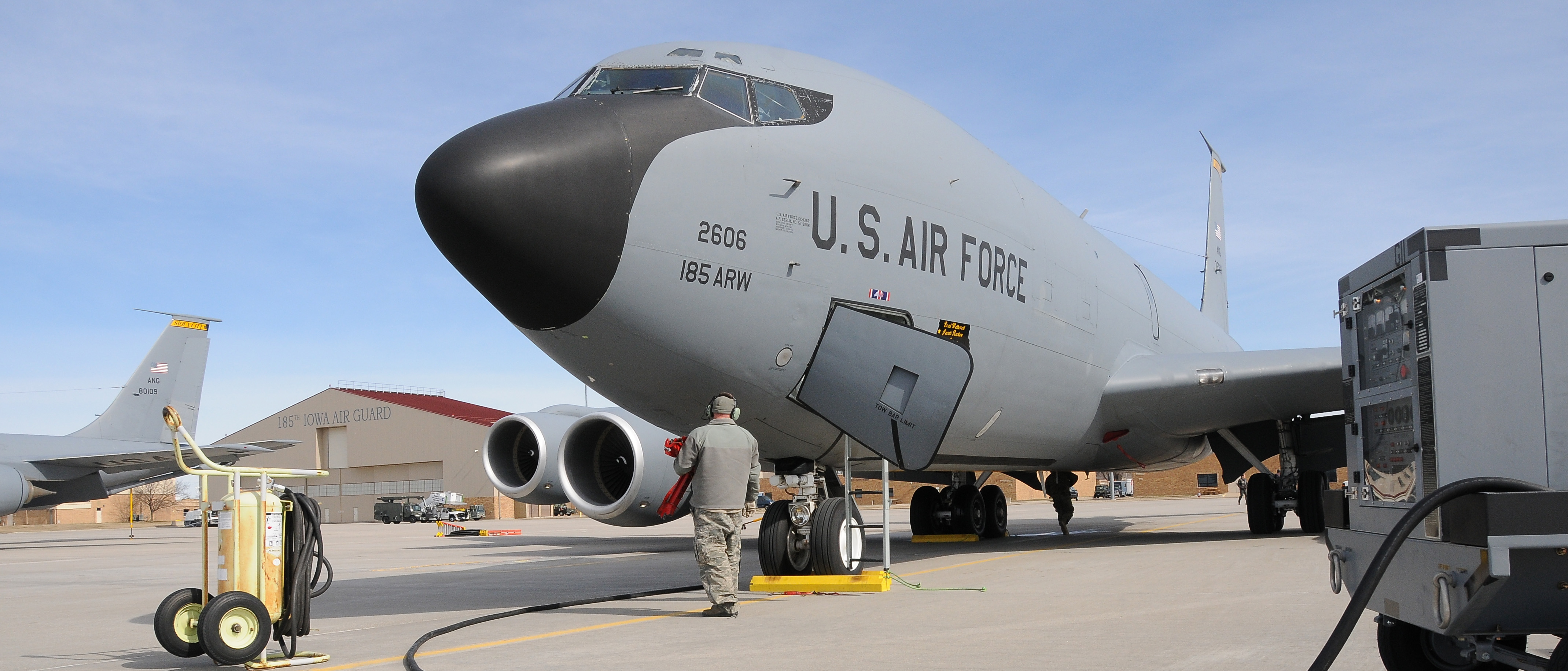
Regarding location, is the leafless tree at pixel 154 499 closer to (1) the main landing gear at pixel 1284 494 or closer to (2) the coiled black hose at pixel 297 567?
(1) the main landing gear at pixel 1284 494

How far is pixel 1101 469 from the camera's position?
1428cm

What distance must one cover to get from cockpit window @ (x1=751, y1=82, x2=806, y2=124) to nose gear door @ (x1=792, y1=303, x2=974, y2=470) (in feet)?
4.39

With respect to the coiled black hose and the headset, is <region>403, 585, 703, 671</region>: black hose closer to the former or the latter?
the coiled black hose

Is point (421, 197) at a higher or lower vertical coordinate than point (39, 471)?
higher

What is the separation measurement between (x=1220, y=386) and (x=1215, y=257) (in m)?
11.7

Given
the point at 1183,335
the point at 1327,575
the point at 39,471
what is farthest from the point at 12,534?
the point at 1327,575

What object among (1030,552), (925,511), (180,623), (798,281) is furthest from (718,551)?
(925,511)

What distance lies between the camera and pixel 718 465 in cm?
716

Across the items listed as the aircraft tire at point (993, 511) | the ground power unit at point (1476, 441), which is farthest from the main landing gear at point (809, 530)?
the aircraft tire at point (993, 511)

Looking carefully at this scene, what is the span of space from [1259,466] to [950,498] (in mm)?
4019

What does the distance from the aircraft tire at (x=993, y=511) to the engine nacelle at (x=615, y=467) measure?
5246 millimetres

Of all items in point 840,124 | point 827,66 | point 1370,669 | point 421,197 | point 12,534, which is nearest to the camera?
point 1370,669

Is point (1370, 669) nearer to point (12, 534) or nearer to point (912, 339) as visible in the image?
point (912, 339)

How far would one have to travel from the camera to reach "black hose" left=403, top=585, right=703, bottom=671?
5328 mm
